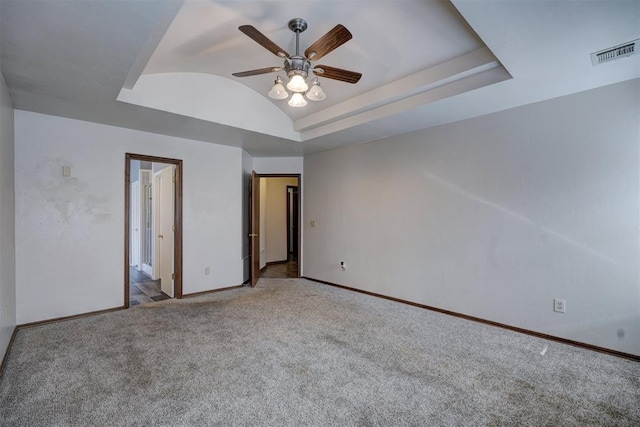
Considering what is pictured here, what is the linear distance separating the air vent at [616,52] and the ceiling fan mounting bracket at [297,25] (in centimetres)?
216

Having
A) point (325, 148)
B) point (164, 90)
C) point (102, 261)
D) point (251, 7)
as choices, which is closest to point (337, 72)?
point (251, 7)

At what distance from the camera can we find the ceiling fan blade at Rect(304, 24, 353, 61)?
6.09ft

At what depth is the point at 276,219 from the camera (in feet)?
24.6

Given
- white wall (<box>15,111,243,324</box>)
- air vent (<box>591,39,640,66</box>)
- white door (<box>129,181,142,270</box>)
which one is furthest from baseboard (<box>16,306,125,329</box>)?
air vent (<box>591,39,640,66</box>)

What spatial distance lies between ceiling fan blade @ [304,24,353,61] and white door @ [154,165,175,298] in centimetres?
321

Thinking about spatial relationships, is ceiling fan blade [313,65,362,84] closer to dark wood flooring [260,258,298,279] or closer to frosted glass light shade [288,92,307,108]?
frosted glass light shade [288,92,307,108]

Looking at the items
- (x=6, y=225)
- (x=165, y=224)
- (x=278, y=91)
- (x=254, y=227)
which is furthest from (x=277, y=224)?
(x=278, y=91)

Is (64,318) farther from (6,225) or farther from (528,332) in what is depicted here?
(528,332)

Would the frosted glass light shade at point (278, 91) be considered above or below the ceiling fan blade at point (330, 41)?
below

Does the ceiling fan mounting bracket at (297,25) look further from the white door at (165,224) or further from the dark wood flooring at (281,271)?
the dark wood flooring at (281,271)

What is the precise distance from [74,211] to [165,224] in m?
1.31

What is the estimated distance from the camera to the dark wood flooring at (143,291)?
171 inches

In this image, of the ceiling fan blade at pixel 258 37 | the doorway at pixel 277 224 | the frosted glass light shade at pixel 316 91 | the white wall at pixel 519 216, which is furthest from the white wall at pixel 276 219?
the ceiling fan blade at pixel 258 37

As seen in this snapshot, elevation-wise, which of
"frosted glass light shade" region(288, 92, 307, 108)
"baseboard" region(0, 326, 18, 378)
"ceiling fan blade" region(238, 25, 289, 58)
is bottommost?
"baseboard" region(0, 326, 18, 378)
